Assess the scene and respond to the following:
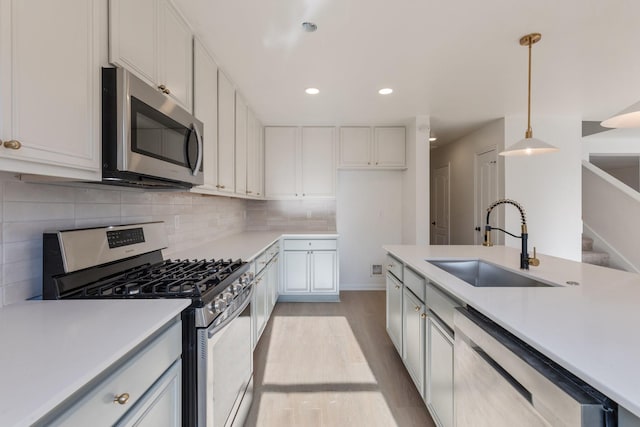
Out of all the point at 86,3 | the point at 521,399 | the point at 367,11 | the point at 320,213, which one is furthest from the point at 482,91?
the point at 86,3

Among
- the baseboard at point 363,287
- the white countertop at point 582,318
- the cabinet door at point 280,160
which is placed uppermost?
the cabinet door at point 280,160

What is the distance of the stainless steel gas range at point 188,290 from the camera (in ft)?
3.79

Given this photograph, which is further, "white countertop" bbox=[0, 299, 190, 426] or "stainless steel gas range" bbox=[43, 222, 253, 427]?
"stainless steel gas range" bbox=[43, 222, 253, 427]

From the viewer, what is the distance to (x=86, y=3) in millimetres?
1061

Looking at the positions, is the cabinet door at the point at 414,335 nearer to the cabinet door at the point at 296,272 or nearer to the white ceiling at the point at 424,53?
the white ceiling at the point at 424,53

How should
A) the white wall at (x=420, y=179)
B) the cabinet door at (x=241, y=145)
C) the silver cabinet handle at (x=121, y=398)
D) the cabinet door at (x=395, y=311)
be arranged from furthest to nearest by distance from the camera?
the white wall at (x=420, y=179), the cabinet door at (x=241, y=145), the cabinet door at (x=395, y=311), the silver cabinet handle at (x=121, y=398)

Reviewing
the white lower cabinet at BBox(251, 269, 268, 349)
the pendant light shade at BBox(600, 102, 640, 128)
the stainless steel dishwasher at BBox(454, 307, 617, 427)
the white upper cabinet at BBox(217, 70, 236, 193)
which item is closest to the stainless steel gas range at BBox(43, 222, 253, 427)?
the white lower cabinet at BBox(251, 269, 268, 349)

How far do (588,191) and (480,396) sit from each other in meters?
5.66

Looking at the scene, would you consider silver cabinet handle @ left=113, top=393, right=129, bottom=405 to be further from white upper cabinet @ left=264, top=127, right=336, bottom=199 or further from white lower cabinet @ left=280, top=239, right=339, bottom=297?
white upper cabinet @ left=264, top=127, right=336, bottom=199

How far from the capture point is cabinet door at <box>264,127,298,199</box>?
425cm

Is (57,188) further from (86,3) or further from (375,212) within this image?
(375,212)

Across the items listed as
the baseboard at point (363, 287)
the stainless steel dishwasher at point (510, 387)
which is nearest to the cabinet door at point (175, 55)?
the stainless steel dishwasher at point (510, 387)

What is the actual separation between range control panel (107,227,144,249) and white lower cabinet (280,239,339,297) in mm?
2298

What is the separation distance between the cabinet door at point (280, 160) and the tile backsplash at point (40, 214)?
84.0 inches
